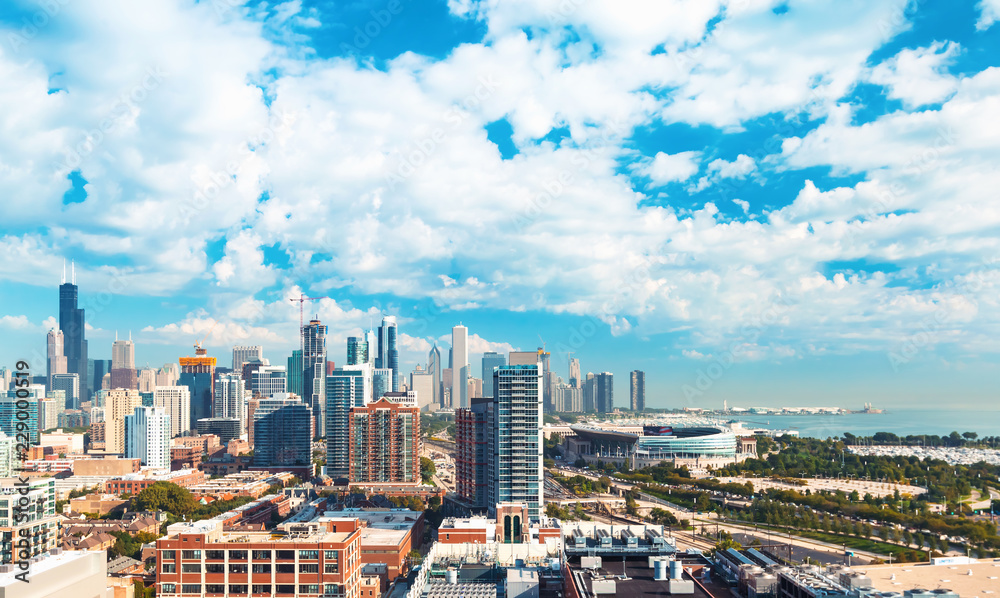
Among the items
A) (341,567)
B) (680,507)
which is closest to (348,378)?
(680,507)

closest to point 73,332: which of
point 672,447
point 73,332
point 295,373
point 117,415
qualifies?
point 73,332

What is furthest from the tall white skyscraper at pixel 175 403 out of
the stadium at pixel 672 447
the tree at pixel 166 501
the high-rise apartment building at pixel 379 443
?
the tree at pixel 166 501

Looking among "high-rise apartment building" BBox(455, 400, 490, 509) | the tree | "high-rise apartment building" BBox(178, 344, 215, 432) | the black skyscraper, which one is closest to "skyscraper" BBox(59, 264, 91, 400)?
the black skyscraper

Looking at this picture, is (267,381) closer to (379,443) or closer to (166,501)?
(379,443)

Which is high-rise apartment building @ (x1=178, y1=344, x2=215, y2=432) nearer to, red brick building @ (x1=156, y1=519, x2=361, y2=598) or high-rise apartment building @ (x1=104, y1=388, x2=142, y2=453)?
high-rise apartment building @ (x1=104, y1=388, x2=142, y2=453)

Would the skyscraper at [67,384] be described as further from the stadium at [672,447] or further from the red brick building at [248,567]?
the red brick building at [248,567]

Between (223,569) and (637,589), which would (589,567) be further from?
(223,569)

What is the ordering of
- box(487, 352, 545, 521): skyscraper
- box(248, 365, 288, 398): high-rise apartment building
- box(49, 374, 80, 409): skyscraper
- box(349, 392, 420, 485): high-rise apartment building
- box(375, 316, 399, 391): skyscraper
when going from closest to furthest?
box(487, 352, 545, 521): skyscraper < box(349, 392, 420, 485): high-rise apartment building < box(248, 365, 288, 398): high-rise apartment building < box(49, 374, 80, 409): skyscraper < box(375, 316, 399, 391): skyscraper
